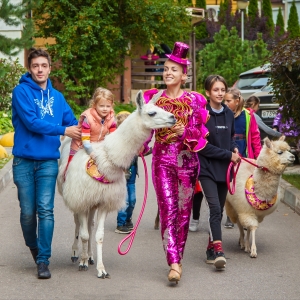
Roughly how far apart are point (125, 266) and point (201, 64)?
28736 millimetres

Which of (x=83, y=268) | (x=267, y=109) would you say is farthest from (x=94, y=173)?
(x=267, y=109)

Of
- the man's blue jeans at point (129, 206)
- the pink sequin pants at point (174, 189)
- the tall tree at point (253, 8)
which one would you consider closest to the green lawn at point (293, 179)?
the man's blue jeans at point (129, 206)

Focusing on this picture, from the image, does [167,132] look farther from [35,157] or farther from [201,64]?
[201,64]

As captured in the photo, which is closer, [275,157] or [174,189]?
[174,189]

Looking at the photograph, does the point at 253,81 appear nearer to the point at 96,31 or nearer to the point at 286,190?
the point at 96,31

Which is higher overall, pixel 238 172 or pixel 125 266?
pixel 238 172

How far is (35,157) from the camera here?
711 cm

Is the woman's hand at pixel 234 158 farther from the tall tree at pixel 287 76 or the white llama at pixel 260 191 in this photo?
the tall tree at pixel 287 76

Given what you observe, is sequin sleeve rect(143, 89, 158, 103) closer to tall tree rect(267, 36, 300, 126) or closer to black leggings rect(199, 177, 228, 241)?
black leggings rect(199, 177, 228, 241)

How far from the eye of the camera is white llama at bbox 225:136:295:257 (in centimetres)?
844

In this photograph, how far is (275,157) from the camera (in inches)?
337

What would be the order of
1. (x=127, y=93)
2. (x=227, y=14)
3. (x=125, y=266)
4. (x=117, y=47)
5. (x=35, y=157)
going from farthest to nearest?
(x=227, y=14) → (x=127, y=93) → (x=117, y=47) → (x=125, y=266) → (x=35, y=157)

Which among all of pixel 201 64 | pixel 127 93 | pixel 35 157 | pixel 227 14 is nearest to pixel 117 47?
pixel 127 93

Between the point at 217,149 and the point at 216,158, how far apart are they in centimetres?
10
